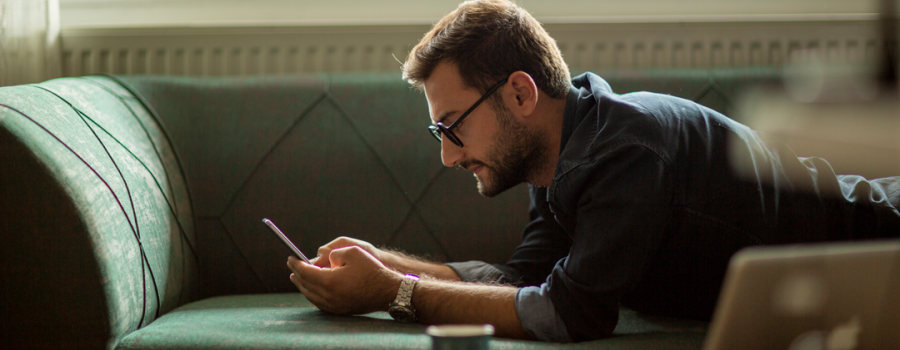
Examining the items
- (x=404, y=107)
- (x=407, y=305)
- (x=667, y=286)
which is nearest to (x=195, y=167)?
(x=404, y=107)

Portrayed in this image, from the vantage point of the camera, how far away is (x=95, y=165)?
1062 mm

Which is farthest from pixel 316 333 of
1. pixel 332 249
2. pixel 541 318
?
pixel 541 318

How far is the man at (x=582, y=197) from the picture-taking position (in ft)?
2.97

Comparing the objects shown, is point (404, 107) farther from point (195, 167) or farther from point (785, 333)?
point (785, 333)

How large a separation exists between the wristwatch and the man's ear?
15.1 inches

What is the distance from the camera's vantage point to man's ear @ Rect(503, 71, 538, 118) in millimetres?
1126

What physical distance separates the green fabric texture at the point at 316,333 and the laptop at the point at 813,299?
0.39 metres

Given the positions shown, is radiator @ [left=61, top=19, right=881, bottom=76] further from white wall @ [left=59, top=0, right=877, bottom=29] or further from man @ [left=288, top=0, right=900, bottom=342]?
man @ [left=288, top=0, right=900, bottom=342]

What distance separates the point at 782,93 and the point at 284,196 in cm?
128

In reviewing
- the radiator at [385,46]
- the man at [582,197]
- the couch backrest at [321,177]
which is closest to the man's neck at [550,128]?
the man at [582,197]

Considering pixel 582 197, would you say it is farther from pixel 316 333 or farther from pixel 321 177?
pixel 321 177

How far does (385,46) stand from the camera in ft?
5.81

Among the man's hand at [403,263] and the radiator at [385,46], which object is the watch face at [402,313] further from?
the radiator at [385,46]

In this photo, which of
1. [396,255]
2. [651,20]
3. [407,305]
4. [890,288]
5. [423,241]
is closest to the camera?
[890,288]
